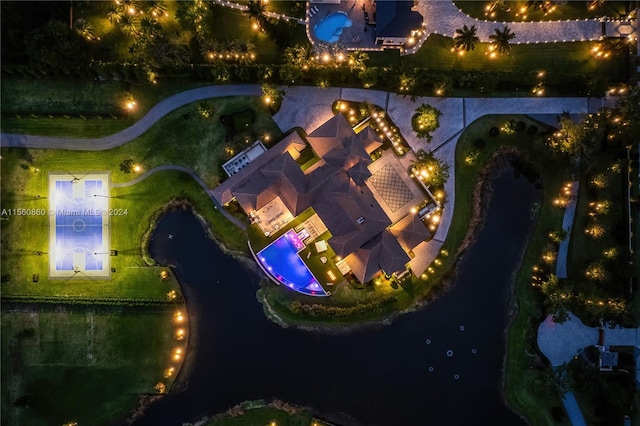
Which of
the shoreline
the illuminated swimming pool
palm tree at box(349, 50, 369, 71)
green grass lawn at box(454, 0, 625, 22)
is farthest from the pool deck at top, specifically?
the illuminated swimming pool

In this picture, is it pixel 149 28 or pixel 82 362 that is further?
pixel 82 362

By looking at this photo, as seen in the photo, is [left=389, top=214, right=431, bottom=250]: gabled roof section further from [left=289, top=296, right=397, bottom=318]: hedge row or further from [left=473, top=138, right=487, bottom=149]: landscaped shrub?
[left=473, top=138, right=487, bottom=149]: landscaped shrub

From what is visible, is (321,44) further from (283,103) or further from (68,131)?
(68,131)

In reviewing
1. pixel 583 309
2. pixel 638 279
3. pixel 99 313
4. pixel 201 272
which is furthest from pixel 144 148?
pixel 638 279

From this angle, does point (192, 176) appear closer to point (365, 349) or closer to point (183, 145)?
point (183, 145)

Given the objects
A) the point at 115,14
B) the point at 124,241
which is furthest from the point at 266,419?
the point at 115,14

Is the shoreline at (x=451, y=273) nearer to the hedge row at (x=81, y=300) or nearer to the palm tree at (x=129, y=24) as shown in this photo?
the hedge row at (x=81, y=300)

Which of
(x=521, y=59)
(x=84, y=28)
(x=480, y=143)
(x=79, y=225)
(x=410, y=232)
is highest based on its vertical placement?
(x=84, y=28)
